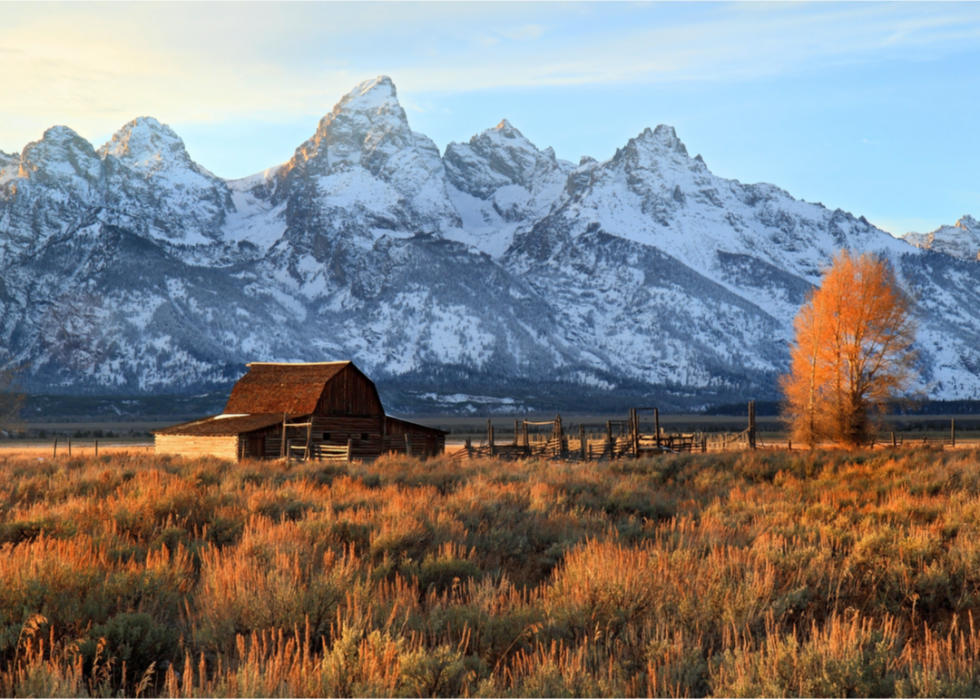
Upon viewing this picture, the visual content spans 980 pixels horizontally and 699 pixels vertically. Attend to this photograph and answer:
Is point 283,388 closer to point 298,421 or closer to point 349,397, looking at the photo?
point 298,421

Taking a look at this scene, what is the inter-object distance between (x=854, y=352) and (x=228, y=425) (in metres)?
32.2

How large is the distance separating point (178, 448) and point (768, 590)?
41.2m

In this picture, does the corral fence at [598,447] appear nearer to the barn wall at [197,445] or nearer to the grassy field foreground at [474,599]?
the barn wall at [197,445]

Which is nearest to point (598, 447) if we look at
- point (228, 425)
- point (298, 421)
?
point (298, 421)

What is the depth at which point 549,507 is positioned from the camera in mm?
12742

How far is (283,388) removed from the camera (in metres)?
46.6

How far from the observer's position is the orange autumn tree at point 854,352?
133 ft

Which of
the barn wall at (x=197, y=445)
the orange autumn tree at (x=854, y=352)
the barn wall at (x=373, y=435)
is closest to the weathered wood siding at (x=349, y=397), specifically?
the barn wall at (x=373, y=435)

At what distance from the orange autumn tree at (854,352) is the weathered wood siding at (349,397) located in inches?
924

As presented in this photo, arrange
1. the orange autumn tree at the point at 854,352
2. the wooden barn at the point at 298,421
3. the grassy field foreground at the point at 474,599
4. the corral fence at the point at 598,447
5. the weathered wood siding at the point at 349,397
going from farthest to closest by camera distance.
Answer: the weathered wood siding at the point at 349,397
the wooden barn at the point at 298,421
the orange autumn tree at the point at 854,352
the corral fence at the point at 598,447
the grassy field foreground at the point at 474,599

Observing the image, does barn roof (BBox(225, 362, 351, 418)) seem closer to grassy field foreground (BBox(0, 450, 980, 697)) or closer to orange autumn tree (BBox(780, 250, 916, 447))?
orange autumn tree (BBox(780, 250, 916, 447))

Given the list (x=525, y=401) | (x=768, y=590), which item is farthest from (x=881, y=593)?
(x=525, y=401)

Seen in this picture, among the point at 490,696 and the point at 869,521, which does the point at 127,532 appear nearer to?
the point at 490,696

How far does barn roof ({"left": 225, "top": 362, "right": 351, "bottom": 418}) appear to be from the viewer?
44.7 metres
